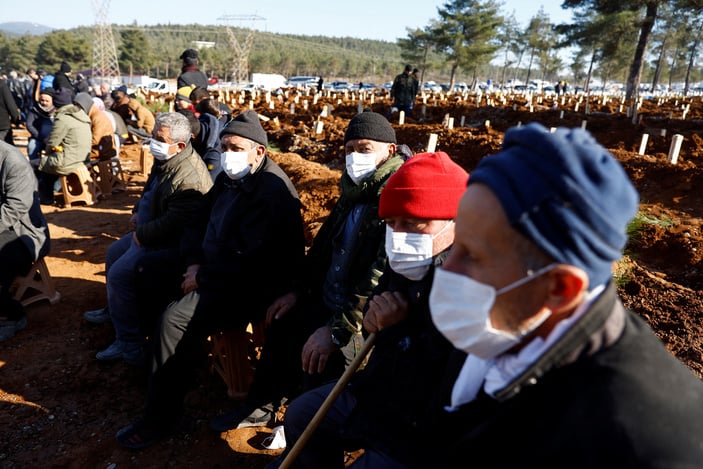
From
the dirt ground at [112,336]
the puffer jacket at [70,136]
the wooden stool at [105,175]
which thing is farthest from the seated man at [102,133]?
the puffer jacket at [70,136]

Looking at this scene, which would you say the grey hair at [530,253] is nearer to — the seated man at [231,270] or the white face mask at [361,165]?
the white face mask at [361,165]

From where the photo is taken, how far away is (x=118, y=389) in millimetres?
3494

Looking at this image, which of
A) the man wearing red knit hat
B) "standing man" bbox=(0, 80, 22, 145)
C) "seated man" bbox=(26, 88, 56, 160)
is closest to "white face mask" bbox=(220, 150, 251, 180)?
the man wearing red knit hat

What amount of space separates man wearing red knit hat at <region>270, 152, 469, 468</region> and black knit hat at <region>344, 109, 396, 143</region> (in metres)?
0.81

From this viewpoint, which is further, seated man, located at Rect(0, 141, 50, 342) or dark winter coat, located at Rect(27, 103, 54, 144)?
dark winter coat, located at Rect(27, 103, 54, 144)

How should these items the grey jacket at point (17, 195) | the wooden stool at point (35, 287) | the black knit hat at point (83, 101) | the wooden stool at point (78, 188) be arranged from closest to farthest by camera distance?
1. the grey jacket at point (17, 195)
2. the wooden stool at point (35, 287)
3. the black knit hat at point (83, 101)
4. the wooden stool at point (78, 188)

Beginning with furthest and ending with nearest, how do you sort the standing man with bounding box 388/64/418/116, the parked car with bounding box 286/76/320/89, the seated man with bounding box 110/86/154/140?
the parked car with bounding box 286/76/320/89, the standing man with bounding box 388/64/418/116, the seated man with bounding box 110/86/154/140

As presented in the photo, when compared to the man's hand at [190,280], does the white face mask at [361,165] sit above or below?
above

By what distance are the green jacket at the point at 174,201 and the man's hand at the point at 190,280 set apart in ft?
1.74

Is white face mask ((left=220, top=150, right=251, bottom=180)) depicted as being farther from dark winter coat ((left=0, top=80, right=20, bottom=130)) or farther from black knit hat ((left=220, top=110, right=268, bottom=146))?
dark winter coat ((left=0, top=80, right=20, bottom=130))

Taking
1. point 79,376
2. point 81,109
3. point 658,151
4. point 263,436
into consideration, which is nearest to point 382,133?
point 263,436

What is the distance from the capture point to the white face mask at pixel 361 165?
9.49ft

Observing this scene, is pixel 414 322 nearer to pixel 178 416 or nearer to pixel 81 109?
pixel 178 416

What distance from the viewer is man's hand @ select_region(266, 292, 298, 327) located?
2.99 m
